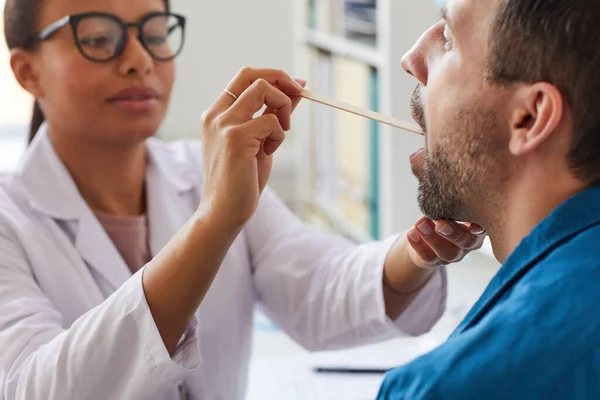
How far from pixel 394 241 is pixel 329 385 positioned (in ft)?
1.13

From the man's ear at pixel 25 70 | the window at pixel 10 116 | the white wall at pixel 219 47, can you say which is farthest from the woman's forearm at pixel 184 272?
the window at pixel 10 116

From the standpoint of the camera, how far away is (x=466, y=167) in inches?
34.8

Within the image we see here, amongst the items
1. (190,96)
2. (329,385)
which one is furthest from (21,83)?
(190,96)

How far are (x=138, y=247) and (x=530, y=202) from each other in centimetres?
74

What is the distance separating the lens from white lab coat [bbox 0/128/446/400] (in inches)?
39.5

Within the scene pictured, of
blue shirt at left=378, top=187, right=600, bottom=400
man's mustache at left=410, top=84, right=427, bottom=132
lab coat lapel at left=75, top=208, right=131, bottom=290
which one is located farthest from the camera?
lab coat lapel at left=75, top=208, right=131, bottom=290

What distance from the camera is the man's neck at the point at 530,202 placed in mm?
822

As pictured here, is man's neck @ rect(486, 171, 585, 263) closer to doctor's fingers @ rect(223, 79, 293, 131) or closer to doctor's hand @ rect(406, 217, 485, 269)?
doctor's hand @ rect(406, 217, 485, 269)

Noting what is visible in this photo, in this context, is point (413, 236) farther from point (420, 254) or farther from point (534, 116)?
point (534, 116)

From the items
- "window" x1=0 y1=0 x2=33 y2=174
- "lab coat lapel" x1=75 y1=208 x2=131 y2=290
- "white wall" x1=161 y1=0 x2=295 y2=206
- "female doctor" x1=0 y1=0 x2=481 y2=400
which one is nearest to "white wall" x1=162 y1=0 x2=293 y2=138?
"white wall" x1=161 y1=0 x2=295 y2=206

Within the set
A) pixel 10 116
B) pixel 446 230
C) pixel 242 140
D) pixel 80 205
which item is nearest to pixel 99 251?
pixel 80 205

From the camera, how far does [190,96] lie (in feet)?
9.86

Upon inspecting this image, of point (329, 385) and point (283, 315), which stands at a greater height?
point (283, 315)

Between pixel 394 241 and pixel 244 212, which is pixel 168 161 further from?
pixel 244 212
